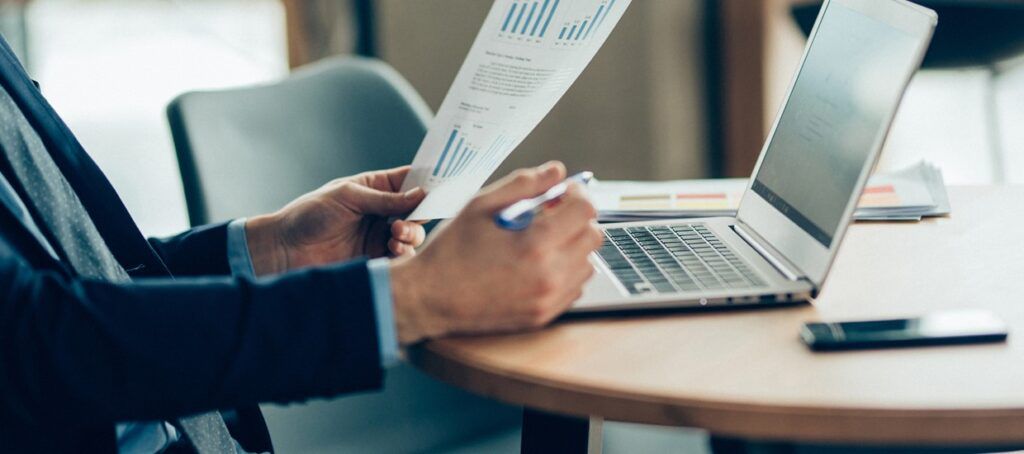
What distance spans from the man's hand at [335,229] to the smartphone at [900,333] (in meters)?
0.46

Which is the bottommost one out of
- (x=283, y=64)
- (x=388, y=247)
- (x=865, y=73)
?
(x=283, y=64)

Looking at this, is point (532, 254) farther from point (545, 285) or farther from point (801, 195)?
point (801, 195)

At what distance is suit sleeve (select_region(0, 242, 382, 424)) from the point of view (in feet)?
2.32

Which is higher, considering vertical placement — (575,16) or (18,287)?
(575,16)

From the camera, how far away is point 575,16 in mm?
925

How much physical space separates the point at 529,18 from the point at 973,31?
1.68 metres

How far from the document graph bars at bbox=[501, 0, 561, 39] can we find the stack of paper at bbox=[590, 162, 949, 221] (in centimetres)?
33

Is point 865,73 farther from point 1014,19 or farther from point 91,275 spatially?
point 1014,19

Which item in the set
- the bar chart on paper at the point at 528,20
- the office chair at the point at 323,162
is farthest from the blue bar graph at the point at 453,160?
the office chair at the point at 323,162

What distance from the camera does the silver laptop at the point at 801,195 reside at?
0.82 meters

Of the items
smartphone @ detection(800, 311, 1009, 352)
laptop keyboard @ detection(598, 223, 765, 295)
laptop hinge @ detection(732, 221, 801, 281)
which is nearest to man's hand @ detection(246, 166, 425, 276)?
laptop keyboard @ detection(598, 223, 765, 295)

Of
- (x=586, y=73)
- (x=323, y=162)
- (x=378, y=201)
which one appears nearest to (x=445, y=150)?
(x=378, y=201)

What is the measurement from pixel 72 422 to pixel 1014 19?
6.83ft

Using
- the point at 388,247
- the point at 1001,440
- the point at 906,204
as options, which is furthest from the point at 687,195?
the point at 1001,440
